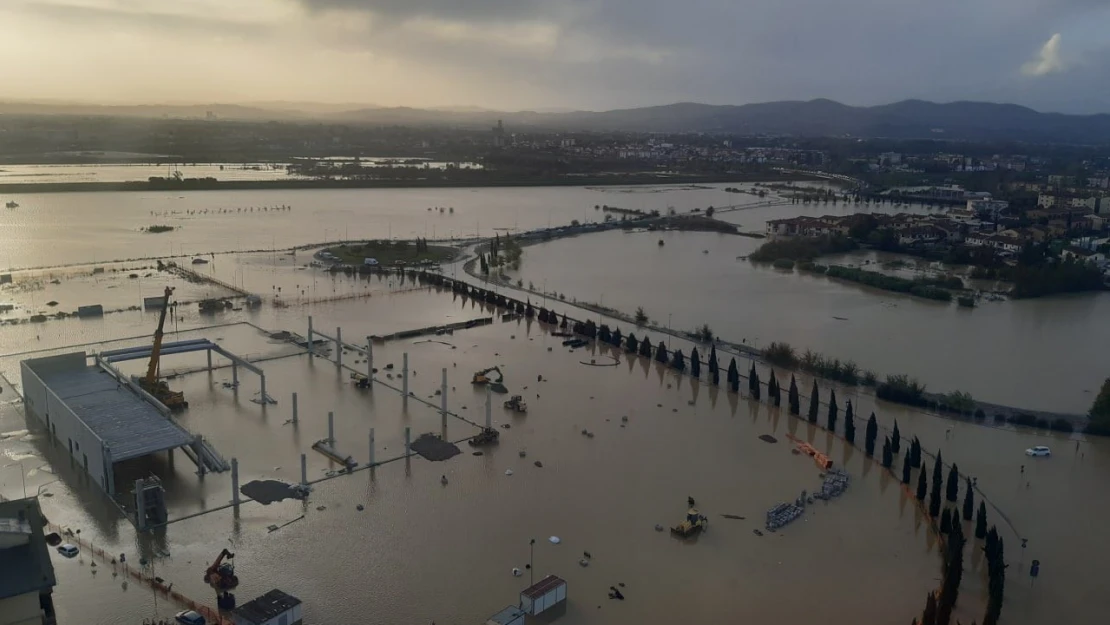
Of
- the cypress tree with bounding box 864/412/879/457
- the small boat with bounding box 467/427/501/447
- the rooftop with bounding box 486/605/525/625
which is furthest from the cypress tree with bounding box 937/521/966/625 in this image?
the small boat with bounding box 467/427/501/447

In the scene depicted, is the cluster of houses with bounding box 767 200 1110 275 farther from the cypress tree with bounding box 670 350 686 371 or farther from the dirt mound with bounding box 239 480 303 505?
the dirt mound with bounding box 239 480 303 505

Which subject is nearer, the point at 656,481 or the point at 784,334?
the point at 656,481

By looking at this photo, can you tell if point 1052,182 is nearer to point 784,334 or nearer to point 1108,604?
point 784,334

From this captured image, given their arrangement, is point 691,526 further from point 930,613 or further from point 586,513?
point 930,613

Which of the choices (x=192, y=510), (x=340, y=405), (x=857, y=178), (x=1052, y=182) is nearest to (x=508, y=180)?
(x=857, y=178)

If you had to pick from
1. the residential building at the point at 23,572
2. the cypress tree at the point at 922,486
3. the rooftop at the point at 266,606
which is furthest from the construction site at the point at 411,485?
the residential building at the point at 23,572
